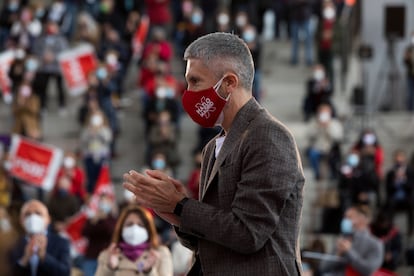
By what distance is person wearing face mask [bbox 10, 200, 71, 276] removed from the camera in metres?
9.72

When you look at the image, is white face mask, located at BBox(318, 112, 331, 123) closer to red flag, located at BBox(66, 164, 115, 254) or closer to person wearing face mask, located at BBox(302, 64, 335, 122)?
person wearing face mask, located at BBox(302, 64, 335, 122)

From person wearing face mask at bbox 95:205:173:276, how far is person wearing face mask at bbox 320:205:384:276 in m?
4.47

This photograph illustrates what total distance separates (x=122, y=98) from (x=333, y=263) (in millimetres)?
13415

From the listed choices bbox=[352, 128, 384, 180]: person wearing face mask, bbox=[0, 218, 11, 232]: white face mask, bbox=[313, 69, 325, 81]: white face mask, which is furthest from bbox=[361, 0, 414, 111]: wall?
bbox=[0, 218, 11, 232]: white face mask

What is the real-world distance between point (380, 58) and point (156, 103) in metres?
6.37

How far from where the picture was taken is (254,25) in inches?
1107

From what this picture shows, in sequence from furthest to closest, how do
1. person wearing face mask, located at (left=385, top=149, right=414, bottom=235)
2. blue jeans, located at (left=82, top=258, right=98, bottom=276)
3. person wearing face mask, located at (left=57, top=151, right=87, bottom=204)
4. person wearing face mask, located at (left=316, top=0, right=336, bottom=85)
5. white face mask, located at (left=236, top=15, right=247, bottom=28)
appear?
white face mask, located at (left=236, top=15, right=247, bottom=28)
person wearing face mask, located at (left=316, top=0, right=336, bottom=85)
person wearing face mask, located at (left=57, top=151, right=87, bottom=204)
person wearing face mask, located at (left=385, top=149, right=414, bottom=235)
blue jeans, located at (left=82, top=258, right=98, bottom=276)

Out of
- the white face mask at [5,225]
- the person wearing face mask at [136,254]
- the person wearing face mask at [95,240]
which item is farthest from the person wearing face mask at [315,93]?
the person wearing face mask at [136,254]

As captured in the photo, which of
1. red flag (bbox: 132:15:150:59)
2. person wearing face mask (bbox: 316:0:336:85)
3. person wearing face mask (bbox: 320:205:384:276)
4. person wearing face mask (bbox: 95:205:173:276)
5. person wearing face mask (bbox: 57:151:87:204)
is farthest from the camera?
red flag (bbox: 132:15:150:59)

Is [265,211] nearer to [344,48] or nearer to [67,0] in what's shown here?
[344,48]

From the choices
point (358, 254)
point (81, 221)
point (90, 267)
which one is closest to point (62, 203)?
point (81, 221)

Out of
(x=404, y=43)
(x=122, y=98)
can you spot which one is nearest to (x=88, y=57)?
(x=122, y=98)

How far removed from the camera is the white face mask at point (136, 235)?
8305 millimetres

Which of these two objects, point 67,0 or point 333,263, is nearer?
point 333,263
